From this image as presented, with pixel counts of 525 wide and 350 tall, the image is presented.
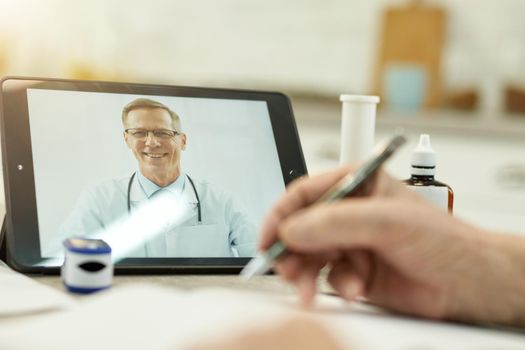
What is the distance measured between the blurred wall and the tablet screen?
225 cm

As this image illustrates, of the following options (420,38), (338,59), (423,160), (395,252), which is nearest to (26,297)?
(395,252)

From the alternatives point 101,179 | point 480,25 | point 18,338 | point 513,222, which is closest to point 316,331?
point 18,338

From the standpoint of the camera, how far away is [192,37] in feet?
10.7

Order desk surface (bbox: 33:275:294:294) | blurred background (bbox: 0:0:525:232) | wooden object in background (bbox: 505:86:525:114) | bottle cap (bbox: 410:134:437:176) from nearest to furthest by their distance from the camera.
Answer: desk surface (bbox: 33:275:294:294) < bottle cap (bbox: 410:134:437:176) < blurred background (bbox: 0:0:525:232) < wooden object in background (bbox: 505:86:525:114)

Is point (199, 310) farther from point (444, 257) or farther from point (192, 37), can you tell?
point (192, 37)

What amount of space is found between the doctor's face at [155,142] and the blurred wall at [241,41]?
7.53 ft

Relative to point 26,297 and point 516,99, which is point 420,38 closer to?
point 516,99

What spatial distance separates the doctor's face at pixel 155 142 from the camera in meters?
0.78

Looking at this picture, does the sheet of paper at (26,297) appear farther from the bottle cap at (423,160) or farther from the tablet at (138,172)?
the bottle cap at (423,160)

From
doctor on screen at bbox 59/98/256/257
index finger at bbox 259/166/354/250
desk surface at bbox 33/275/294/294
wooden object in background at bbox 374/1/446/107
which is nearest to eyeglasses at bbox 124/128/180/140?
doctor on screen at bbox 59/98/256/257

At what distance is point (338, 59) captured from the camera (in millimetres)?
3104

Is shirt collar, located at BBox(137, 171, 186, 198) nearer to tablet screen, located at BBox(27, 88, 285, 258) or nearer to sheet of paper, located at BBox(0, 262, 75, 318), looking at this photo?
tablet screen, located at BBox(27, 88, 285, 258)

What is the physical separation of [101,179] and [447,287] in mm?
359

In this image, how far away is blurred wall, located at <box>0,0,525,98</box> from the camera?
9.54 feet
